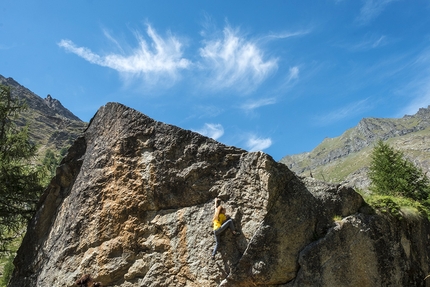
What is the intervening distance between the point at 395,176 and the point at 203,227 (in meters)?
24.6

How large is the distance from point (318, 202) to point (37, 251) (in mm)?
14028

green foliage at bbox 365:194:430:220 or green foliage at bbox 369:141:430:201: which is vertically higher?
green foliage at bbox 369:141:430:201

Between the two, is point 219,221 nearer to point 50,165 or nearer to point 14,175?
point 14,175

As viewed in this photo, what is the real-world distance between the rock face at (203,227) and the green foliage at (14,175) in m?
4.84

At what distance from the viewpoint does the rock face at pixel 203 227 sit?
12961mm

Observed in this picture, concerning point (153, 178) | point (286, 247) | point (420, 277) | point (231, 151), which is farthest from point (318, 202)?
point (153, 178)

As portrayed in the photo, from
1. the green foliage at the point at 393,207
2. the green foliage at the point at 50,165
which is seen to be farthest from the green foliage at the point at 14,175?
the green foliage at the point at 393,207

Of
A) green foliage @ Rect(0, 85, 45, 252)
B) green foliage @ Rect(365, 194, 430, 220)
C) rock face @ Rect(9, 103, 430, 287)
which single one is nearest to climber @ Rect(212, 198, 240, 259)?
rock face @ Rect(9, 103, 430, 287)

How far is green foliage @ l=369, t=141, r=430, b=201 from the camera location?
99.9ft

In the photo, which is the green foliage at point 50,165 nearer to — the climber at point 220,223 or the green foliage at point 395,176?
the climber at point 220,223

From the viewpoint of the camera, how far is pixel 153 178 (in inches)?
595

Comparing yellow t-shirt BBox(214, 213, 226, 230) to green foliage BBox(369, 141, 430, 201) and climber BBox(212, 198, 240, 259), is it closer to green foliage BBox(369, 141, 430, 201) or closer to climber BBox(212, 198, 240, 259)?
climber BBox(212, 198, 240, 259)

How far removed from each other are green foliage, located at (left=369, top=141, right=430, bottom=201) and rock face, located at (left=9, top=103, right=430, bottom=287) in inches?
603

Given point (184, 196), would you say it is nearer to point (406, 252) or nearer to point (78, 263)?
point (78, 263)
